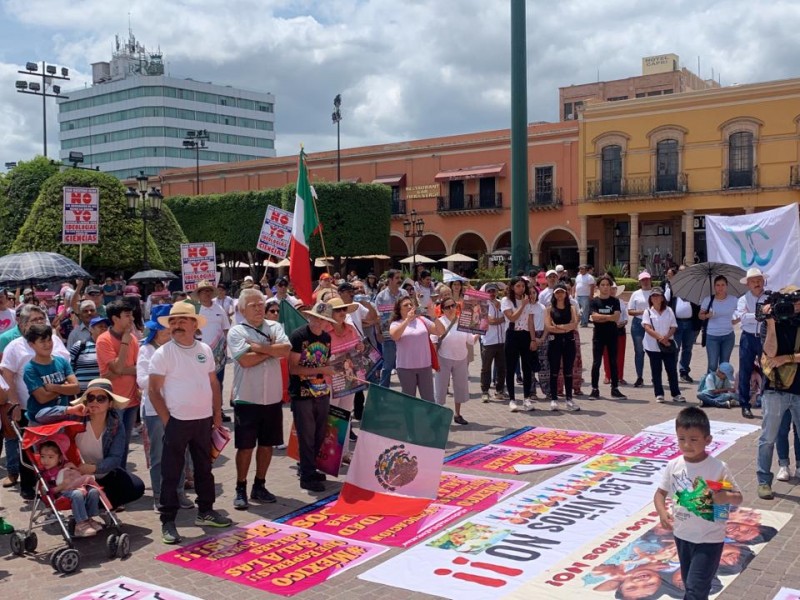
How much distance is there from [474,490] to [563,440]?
6.84 feet

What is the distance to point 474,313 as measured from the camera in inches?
398

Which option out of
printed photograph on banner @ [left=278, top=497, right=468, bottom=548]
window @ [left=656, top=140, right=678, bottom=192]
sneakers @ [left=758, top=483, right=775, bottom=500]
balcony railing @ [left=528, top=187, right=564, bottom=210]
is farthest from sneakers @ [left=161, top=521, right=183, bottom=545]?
balcony railing @ [left=528, top=187, right=564, bottom=210]

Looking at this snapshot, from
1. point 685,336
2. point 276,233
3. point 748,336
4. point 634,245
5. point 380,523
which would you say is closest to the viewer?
point 380,523

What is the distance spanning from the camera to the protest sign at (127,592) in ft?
15.6

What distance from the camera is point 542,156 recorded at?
135 ft

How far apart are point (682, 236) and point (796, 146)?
6.84 metres

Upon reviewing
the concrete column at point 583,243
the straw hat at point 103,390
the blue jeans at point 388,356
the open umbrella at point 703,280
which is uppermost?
the concrete column at point 583,243

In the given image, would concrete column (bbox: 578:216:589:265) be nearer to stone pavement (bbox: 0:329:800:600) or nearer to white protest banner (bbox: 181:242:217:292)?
white protest banner (bbox: 181:242:217:292)

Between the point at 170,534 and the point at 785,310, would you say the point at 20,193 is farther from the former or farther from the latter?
the point at 785,310

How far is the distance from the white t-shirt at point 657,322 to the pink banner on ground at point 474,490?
441cm

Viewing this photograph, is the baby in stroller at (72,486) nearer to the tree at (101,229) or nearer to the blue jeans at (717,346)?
the blue jeans at (717,346)

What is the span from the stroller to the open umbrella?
324 inches

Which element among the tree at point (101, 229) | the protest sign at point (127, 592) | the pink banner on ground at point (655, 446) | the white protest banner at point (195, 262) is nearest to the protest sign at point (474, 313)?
the pink banner on ground at point (655, 446)

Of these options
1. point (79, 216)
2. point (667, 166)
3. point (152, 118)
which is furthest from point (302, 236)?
point (152, 118)
